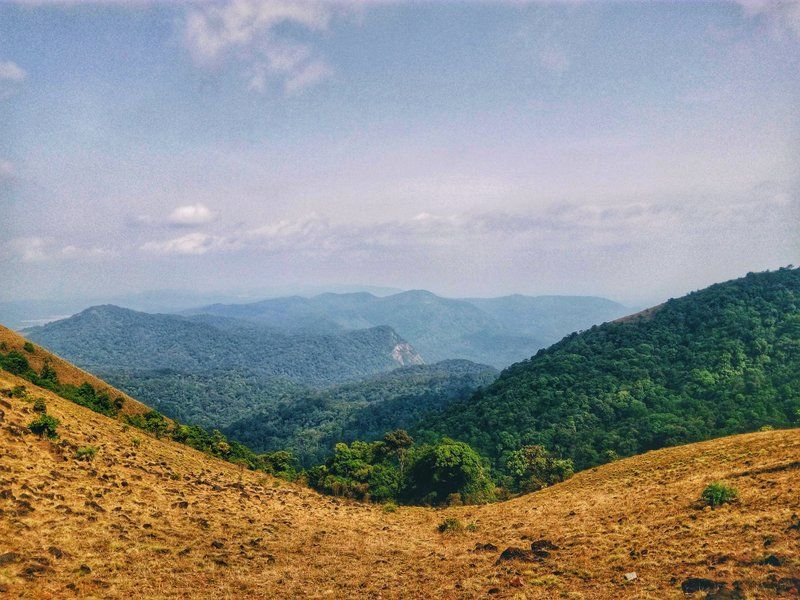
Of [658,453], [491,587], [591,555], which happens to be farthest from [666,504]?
[658,453]

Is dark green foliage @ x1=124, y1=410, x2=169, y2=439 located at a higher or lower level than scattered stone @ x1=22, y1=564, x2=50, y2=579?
lower

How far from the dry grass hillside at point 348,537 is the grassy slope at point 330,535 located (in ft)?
0.39

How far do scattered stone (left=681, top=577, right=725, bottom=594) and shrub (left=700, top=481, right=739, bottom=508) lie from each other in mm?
11194

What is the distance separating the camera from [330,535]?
99.3 ft

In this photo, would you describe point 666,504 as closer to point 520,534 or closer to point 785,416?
point 520,534

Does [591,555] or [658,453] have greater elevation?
[591,555]

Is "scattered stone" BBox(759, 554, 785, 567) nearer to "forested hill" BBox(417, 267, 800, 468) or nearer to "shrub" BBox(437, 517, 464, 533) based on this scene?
"shrub" BBox(437, 517, 464, 533)

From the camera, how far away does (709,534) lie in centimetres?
2177

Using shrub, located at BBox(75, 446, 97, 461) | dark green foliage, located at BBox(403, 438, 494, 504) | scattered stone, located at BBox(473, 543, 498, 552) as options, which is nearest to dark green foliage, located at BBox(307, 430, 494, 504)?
dark green foliage, located at BBox(403, 438, 494, 504)

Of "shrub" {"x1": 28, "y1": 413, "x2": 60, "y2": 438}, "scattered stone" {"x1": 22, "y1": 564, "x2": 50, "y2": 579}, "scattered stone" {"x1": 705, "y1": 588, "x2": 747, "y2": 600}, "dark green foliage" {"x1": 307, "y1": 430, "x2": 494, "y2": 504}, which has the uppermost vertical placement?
"shrub" {"x1": 28, "y1": 413, "x2": 60, "y2": 438}

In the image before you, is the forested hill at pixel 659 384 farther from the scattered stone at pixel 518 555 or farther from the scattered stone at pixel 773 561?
the scattered stone at pixel 773 561

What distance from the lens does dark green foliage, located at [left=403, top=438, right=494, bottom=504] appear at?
2416 inches

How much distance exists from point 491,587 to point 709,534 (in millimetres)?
12628

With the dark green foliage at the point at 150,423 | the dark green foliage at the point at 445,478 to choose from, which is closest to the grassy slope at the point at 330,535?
the dark green foliage at the point at 150,423
